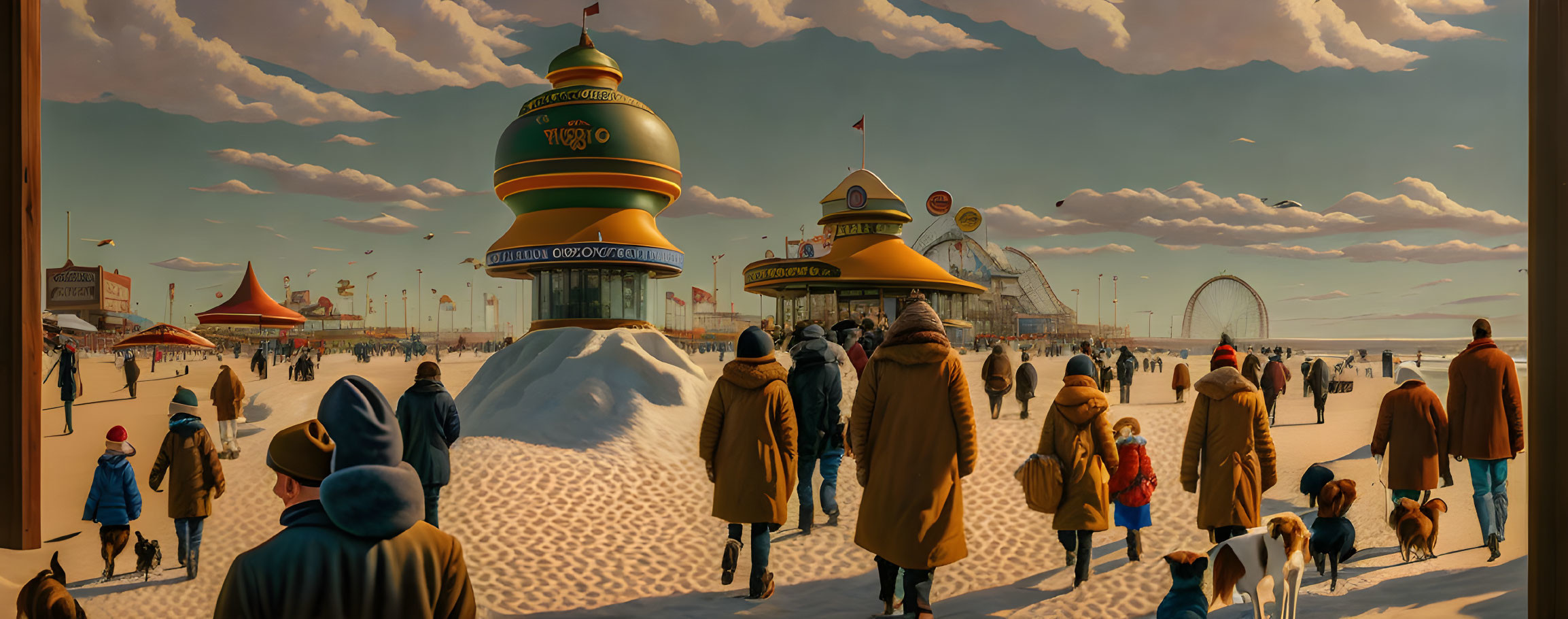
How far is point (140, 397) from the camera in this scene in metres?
20.5

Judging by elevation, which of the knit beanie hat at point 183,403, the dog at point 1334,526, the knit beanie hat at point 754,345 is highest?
the knit beanie hat at point 754,345

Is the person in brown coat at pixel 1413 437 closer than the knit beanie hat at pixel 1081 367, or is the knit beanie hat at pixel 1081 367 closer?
the knit beanie hat at pixel 1081 367

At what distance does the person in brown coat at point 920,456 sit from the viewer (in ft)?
15.3

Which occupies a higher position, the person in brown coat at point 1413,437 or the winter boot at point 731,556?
the person in brown coat at point 1413,437

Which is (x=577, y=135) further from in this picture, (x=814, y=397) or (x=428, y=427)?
(x=814, y=397)

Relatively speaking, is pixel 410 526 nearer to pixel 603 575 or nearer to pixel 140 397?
pixel 603 575

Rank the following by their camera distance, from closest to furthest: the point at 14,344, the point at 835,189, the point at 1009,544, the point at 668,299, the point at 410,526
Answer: the point at 410,526
the point at 14,344
the point at 1009,544
the point at 835,189
the point at 668,299

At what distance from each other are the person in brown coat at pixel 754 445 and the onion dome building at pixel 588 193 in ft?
30.8

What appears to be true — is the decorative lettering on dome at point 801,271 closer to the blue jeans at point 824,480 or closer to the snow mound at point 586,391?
the snow mound at point 586,391

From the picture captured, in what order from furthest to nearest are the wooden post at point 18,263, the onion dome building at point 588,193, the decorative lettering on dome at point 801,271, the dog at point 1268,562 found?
the decorative lettering on dome at point 801,271 → the onion dome building at point 588,193 → the wooden post at point 18,263 → the dog at point 1268,562

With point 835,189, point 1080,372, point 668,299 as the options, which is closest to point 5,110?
point 1080,372

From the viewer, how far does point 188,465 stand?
6.02 m

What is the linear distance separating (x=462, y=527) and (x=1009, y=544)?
5.16 metres

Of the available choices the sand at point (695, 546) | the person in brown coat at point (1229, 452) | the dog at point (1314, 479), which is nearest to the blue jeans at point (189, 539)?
the sand at point (695, 546)
